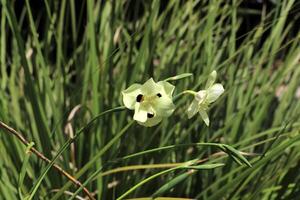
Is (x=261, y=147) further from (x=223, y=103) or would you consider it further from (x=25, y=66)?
(x=25, y=66)

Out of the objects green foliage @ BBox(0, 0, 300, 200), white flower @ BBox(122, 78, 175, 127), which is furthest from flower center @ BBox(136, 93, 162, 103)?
green foliage @ BBox(0, 0, 300, 200)

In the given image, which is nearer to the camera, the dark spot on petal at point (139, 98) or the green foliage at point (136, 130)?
the dark spot on petal at point (139, 98)

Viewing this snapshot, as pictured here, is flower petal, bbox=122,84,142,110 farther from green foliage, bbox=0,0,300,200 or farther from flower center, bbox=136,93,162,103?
green foliage, bbox=0,0,300,200

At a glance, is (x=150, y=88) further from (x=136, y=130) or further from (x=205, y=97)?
(x=136, y=130)

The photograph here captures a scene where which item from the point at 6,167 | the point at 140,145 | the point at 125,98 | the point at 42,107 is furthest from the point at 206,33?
the point at 125,98

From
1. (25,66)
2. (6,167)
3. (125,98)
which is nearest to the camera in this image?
(125,98)

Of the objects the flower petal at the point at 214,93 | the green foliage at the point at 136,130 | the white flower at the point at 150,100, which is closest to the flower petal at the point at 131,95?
the white flower at the point at 150,100

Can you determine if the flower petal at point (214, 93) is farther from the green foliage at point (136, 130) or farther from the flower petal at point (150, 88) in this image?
the green foliage at point (136, 130)

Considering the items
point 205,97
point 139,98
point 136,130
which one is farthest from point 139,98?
point 136,130
